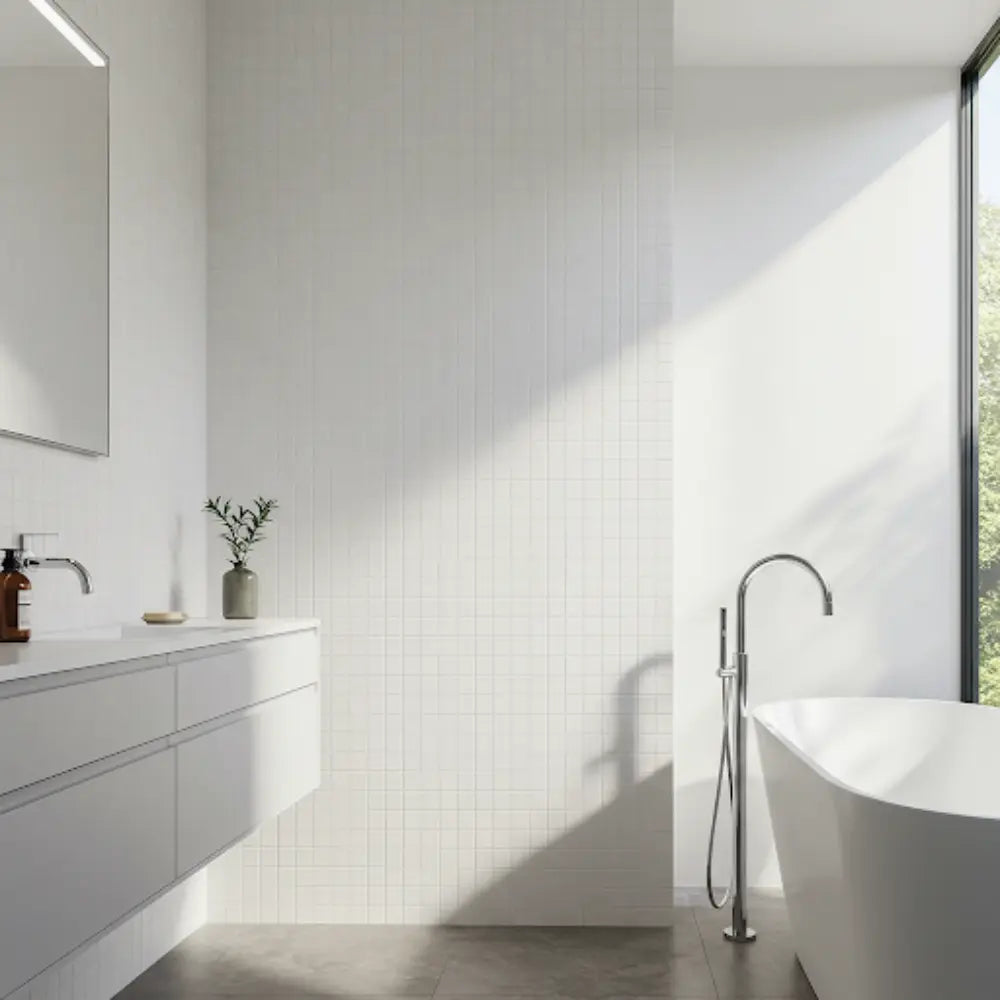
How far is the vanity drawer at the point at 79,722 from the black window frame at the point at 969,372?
2867 millimetres

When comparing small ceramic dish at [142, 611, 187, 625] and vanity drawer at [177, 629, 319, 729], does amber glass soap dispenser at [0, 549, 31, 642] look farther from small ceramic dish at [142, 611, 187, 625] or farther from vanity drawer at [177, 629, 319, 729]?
small ceramic dish at [142, 611, 187, 625]

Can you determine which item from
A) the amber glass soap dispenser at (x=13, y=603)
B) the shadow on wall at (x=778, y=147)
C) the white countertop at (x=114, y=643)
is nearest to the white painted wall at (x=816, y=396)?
the shadow on wall at (x=778, y=147)

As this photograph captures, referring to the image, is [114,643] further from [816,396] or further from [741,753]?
[816,396]

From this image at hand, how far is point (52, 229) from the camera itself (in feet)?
9.45

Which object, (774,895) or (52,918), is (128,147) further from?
(774,895)

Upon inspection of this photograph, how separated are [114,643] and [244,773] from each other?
2.47 feet

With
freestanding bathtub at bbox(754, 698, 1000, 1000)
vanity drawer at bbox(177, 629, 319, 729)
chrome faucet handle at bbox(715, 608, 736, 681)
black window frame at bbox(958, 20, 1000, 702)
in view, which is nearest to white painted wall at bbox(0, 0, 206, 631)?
vanity drawer at bbox(177, 629, 319, 729)

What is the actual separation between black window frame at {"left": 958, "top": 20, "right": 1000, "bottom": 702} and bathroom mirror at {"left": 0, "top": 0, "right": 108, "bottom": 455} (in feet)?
9.19

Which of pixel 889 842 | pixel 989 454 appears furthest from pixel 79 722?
pixel 989 454

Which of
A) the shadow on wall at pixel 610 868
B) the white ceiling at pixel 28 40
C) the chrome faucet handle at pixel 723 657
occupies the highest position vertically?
the white ceiling at pixel 28 40

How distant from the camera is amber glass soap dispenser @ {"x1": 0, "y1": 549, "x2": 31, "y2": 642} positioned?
8.05ft

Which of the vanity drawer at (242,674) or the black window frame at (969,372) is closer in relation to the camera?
the vanity drawer at (242,674)

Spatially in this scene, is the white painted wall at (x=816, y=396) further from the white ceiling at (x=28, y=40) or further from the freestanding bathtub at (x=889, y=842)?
the white ceiling at (x=28, y=40)

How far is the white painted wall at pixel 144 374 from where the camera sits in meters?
2.96
